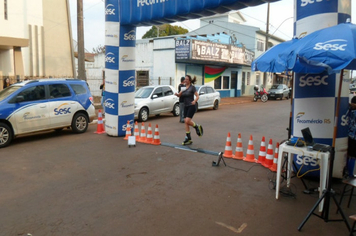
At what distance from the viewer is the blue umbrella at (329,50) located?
3.57 m

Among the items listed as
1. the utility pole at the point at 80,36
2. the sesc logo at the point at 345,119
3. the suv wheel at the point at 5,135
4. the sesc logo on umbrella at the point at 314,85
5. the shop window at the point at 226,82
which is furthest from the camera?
the shop window at the point at 226,82

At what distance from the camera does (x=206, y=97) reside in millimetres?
17766

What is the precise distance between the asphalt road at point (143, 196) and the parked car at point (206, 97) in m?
9.17

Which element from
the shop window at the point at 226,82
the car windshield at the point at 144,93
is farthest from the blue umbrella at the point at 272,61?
the shop window at the point at 226,82

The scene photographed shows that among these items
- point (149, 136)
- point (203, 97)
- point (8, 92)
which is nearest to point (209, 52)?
point (203, 97)

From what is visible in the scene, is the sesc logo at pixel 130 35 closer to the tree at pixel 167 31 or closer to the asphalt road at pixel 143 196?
the asphalt road at pixel 143 196

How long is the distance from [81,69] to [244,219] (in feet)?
42.2

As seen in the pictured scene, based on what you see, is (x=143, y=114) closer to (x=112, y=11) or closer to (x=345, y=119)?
(x=112, y=11)

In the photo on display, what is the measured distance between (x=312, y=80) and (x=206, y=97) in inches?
488

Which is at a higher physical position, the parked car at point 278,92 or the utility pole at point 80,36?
the utility pole at point 80,36

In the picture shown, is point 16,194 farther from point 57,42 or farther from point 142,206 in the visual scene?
point 57,42

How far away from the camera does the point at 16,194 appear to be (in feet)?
16.7

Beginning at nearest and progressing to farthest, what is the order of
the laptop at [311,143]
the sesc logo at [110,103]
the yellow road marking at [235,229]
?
the yellow road marking at [235,229], the laptop at [311,143], the sesc logo at [110,103]

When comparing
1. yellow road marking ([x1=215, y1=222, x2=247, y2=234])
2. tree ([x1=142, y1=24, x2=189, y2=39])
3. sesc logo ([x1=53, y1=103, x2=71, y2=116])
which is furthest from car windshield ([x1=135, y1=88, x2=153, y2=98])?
tree ([x1=142, y1=24, x2=189, y2=39])
